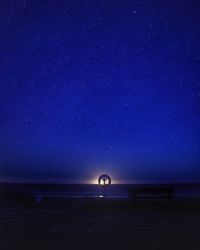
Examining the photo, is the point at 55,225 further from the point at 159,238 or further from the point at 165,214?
the point at 165,214

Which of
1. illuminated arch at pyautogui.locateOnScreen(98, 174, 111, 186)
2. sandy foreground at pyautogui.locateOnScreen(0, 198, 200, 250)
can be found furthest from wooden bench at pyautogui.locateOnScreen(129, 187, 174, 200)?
sandy foreground at pyautogui.locateOnScreen(0, 198, 200, 250)

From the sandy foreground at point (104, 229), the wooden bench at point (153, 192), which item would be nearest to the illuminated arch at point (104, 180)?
the wooden bench at point (153, 192)

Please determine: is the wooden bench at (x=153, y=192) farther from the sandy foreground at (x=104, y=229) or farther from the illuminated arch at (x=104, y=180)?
the sandy foreground at (x=104, y=229)

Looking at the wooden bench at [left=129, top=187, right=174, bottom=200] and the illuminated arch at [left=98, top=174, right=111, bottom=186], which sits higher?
the illuminated arch at [left=98, top=174, right=111, bottom=186]

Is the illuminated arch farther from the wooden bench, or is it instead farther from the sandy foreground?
the sandy foreground

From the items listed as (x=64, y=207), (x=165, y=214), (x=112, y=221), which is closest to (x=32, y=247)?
(x=112, y=221)

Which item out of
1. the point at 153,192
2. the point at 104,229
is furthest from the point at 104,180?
the point at 104,229

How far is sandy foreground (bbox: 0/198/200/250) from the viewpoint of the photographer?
37.1ft

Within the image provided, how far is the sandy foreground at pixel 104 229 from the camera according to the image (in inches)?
445

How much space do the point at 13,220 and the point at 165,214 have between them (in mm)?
6607

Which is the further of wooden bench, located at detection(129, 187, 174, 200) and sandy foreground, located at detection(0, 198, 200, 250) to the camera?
wooden bench, located at detection(129, 187, 174, 200)

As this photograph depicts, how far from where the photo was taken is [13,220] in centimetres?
1697

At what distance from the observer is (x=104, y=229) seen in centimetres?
1434

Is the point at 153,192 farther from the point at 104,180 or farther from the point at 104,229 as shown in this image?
the point at 104,229
